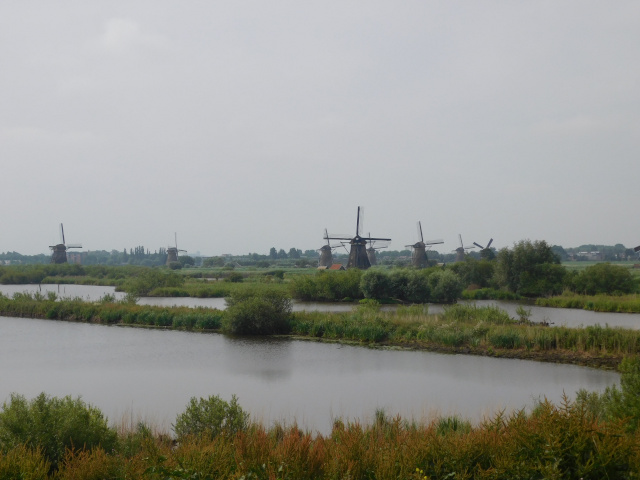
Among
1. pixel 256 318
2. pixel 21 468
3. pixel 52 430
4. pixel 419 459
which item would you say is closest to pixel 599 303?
pixel 256 318

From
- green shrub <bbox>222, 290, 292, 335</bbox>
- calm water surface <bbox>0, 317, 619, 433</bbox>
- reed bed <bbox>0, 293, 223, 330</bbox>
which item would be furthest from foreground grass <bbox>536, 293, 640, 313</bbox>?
reed bed <bbox>0, 293, 223, 330</bbox>

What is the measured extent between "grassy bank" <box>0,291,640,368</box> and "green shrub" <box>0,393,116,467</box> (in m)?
15.2

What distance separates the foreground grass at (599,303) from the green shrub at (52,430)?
33368mm

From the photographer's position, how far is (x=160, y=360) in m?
20.0

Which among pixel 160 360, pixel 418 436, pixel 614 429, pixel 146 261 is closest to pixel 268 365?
pixel 160 360

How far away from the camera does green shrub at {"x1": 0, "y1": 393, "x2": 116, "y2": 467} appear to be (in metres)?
7.36

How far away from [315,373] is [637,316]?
22.4m

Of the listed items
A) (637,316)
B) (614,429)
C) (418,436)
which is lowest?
(637,316)

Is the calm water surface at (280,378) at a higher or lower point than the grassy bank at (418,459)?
lower

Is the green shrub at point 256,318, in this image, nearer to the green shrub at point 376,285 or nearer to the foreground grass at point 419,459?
the green shrub at point 376,285

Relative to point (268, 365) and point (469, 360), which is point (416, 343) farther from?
point (268, 365)

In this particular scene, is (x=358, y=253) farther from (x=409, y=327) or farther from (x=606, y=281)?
(x=409, y=327)

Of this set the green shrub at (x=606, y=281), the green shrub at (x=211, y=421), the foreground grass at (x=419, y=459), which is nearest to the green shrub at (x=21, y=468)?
the foreground grass at (x=419, y=459)

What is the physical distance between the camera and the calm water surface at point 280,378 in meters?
12.9
